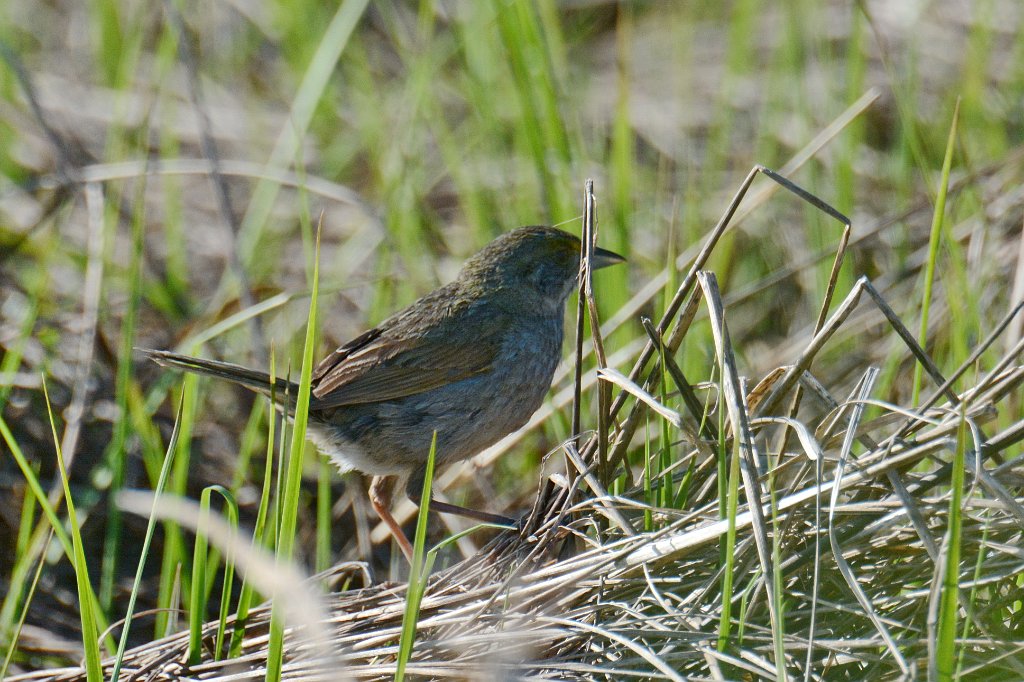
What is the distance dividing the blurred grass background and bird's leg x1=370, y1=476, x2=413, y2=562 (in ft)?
0.77

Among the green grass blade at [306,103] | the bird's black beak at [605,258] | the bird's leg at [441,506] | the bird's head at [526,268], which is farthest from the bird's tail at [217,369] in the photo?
the green grass blade at [306,103]

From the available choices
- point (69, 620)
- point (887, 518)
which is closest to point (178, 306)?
point (69, 620)

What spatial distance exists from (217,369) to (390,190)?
2.14 meters

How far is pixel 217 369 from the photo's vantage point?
3459 mm

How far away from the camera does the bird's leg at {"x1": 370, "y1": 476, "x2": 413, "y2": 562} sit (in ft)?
13.4

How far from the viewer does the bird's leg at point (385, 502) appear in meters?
4.08

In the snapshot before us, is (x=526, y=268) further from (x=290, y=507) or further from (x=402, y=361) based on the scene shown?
(x=290, y=507)

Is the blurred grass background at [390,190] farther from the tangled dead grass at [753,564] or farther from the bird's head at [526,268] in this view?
the tangled dead grass at [753,564]

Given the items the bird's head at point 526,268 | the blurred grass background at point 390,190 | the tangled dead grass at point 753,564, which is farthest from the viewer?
the blurred grass background at point 390,190

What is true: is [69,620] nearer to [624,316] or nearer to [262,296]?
[262,296]

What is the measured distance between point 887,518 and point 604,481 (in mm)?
813

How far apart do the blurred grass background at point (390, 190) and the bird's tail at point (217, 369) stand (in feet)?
0.75

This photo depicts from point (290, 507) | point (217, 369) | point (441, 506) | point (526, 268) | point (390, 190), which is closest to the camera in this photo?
point (290, 507)

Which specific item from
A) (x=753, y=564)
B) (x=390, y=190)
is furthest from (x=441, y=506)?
(x=390, y=190)
